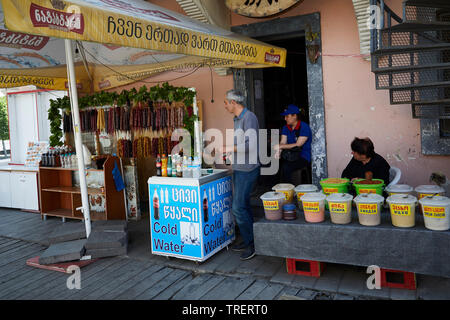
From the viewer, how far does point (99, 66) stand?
719cm

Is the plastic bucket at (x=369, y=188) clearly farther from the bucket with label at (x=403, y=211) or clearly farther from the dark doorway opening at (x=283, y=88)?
the dark doorway opening at (x=283, y=88)

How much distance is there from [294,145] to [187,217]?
185cm

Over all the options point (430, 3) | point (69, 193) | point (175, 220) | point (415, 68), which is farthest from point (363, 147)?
point (69, 193)

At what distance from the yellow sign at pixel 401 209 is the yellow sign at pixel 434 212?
0.42 feet

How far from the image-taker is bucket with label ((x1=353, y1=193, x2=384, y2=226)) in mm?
3244

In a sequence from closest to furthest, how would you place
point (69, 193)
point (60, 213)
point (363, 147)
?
point (363, 147) → point (60, 213) → point (69, 193)

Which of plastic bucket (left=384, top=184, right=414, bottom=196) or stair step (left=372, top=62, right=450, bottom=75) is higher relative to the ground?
stair step (left=372, top=62, right=450, bottom=75)

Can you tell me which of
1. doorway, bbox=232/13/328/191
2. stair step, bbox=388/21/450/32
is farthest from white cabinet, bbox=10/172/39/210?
stair step, bbox=388/21/450/32

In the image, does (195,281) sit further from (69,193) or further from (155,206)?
(69,193)

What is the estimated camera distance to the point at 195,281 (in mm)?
3912

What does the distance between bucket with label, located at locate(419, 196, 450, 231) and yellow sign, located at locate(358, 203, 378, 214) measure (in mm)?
370

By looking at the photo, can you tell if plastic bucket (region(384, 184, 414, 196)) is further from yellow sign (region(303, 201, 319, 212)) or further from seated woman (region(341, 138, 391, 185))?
yellow sign (region(303, 201, 319, 212))

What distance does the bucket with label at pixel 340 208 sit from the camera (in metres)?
3.36

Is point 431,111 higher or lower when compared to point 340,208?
higher
